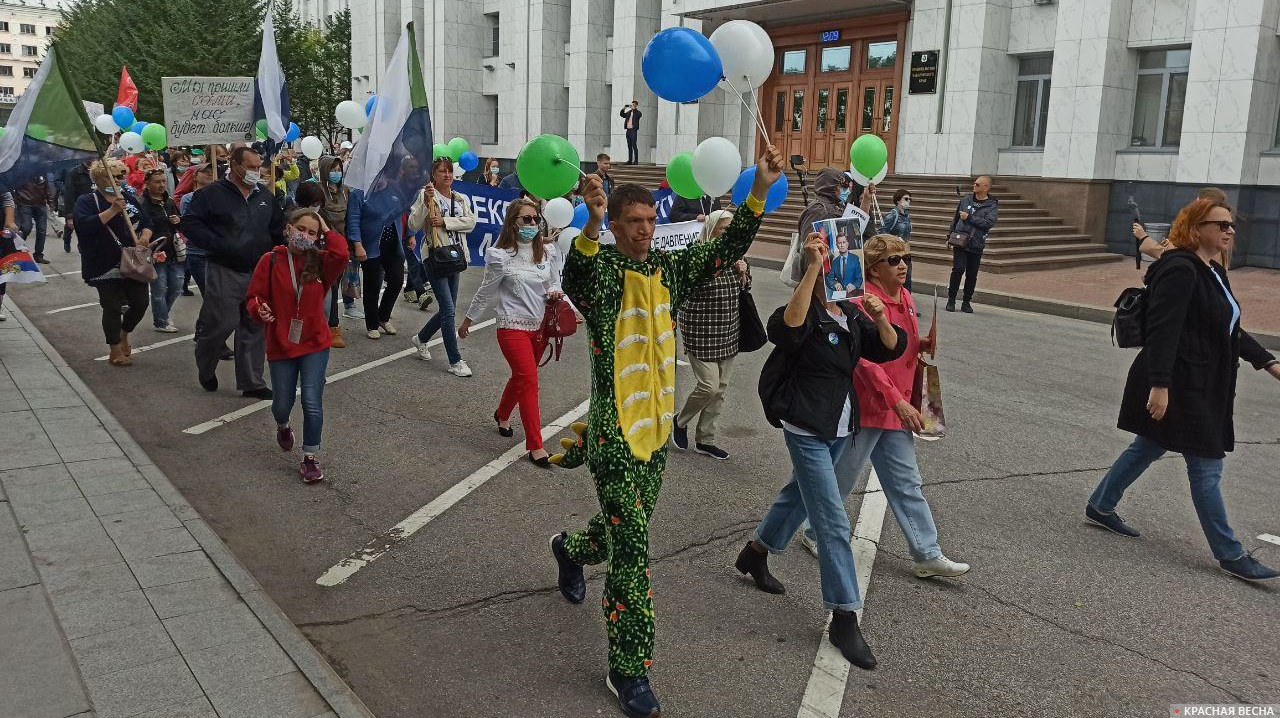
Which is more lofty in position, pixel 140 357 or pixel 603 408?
pixel 603 408

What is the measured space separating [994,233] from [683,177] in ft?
49.6

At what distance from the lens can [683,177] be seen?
220 inches

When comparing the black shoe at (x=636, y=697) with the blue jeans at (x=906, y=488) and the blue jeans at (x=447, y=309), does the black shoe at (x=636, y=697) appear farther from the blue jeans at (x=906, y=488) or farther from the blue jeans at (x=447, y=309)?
the blue jeans at (x=447, y=309)

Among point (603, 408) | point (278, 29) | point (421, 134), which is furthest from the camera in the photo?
point (278, 29)

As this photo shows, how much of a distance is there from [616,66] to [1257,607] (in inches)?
1152

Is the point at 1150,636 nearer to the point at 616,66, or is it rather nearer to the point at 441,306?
the point at 441,306

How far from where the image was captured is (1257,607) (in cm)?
466

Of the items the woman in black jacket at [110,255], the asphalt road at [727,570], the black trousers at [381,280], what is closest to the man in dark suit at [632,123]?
the black trousers at [381,280]

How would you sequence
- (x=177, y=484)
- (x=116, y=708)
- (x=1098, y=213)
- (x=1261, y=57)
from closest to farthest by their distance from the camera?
(x=116, y=708) < (x=177, y=484) < (x=1261, y=57) < (x=1098, y=213)

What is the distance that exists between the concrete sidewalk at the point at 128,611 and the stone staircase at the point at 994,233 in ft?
47.8

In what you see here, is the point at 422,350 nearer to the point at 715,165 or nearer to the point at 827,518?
the point at 715,165

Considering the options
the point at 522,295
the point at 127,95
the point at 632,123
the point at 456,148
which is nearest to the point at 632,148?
the point at 632,123

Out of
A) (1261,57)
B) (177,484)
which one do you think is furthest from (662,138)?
(177,484)

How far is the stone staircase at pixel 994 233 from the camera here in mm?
18406
